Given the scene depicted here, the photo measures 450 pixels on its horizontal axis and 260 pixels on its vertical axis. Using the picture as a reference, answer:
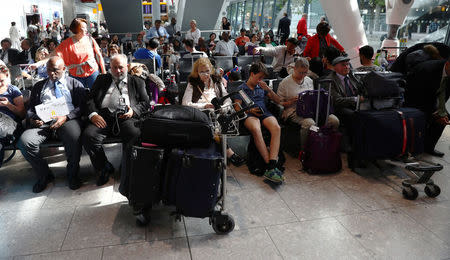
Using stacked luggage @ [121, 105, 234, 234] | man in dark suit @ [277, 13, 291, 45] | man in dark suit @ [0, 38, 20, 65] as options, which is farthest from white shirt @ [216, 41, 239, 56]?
stacked luggage @ [121, 105, 234, 234]

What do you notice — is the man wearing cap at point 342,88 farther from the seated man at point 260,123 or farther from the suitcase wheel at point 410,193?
the suitcase wheel at point 410,193

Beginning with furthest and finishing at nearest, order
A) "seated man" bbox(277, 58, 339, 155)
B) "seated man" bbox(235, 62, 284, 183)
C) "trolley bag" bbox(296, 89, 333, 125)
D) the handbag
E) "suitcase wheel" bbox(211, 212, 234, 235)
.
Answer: "seated man" bbox(277, 58, 339, 155) → "trolley bag" bbox(296, 89, 333, 125) → "seated man" bbox(235, 62, 284, 183) → the handbag → "suitcase wheel" bbox(211, 212, 234, 235)

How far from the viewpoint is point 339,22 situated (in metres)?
8.22

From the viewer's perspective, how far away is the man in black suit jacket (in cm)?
348

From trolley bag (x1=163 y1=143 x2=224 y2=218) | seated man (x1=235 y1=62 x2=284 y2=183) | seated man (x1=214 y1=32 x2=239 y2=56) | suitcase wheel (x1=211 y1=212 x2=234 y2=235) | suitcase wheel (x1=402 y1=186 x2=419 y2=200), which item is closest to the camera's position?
trolley bag (x1=163 y1=143 x2=224 y2=218)

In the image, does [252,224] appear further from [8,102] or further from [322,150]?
[8,102]

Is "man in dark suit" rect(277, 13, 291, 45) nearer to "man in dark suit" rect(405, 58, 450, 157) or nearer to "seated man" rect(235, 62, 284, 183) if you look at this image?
"man in dark suit" rect(405, 58, 450, 157)

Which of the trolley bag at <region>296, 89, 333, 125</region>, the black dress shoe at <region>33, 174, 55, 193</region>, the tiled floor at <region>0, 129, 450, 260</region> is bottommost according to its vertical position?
the tiled floor at <region>0, 129, 450, 260</region>

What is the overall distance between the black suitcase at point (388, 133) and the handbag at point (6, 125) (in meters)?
3.75

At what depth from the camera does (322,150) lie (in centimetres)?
369

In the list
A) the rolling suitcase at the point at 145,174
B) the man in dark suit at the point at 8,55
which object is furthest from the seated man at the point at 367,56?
the man in dark suit at the point at 8,55

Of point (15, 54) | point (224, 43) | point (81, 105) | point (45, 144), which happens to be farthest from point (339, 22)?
point (15, 54)

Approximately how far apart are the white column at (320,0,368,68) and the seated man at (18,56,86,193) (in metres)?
6.70

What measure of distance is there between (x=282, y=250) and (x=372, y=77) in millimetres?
2314
